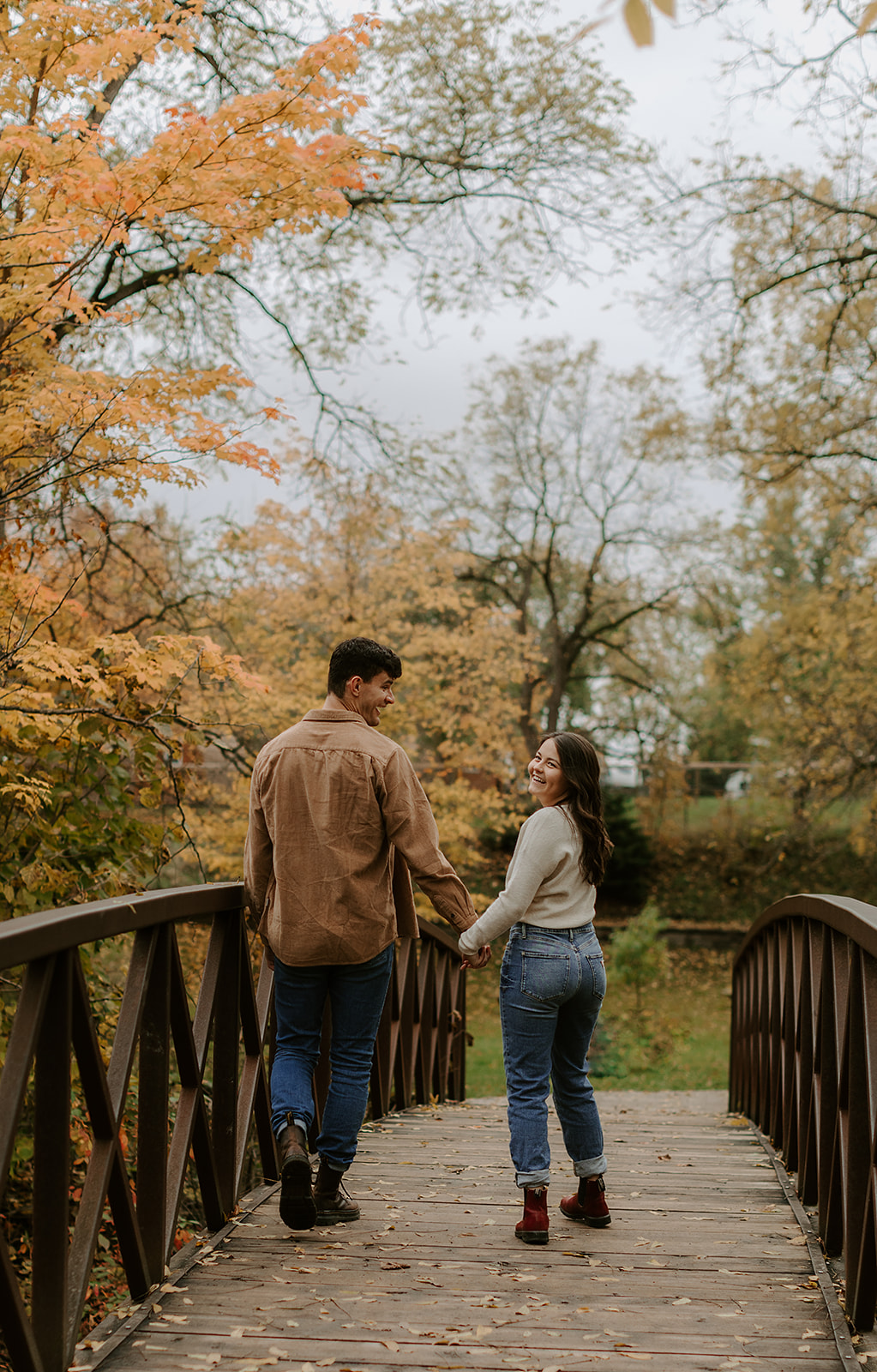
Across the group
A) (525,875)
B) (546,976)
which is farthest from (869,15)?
(546,976)

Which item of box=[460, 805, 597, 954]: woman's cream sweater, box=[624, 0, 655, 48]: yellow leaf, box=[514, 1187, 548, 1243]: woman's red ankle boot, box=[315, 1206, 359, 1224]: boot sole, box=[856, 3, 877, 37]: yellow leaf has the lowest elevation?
box=[315, 1206, 359, 1224]: boot sole

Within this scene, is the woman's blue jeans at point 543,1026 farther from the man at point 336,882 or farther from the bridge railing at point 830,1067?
the bridge railing at point 830,1067

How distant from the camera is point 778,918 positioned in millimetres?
4676

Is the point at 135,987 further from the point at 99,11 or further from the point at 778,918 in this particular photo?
the point at 99,11

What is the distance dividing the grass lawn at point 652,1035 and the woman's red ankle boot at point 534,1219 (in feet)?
40.5

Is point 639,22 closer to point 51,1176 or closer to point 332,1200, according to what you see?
point 51,1176

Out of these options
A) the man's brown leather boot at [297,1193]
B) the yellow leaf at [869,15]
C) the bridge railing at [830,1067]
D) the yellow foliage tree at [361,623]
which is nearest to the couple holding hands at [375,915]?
the man's brown leather boot at [297,1193]

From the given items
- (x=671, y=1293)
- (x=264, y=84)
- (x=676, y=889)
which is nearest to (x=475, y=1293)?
(x=671, y=1293)

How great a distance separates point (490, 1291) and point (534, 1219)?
492 mm

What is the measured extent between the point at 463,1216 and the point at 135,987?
4.98 ft

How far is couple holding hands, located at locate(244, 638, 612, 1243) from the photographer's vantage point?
3.43 meters

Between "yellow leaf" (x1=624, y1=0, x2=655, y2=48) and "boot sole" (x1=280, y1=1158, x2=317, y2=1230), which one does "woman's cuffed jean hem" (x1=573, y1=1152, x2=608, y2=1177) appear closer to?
"boot sole" (x1=280, y1=1158, x2=317, y2=1230)

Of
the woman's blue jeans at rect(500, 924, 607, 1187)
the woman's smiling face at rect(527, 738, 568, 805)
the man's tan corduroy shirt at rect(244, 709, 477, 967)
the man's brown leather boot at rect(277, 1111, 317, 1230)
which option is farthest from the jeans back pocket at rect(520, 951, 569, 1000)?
the man's brown leather boot at rect(277, 1111, 317, 1230)

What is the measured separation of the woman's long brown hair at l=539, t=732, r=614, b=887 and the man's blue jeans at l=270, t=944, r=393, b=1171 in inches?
28.4
